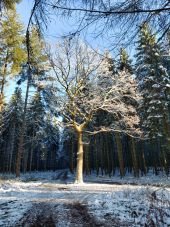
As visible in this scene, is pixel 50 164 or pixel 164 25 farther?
pixel 50 164

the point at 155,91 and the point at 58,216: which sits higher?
the point at 155,91

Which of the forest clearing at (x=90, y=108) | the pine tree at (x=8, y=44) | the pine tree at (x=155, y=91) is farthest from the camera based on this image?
the pine tree at (x=155, y=91)

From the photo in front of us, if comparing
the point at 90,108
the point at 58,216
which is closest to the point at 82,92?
the point at 90,108

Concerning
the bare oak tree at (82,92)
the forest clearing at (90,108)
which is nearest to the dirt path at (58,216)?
the forest clearing at (90,108)

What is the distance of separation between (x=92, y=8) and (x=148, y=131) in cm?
2859

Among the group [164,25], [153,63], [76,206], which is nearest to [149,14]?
[164,25]

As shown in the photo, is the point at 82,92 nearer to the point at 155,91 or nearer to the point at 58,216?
the point at 155,91

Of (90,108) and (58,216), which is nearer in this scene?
(58,216)

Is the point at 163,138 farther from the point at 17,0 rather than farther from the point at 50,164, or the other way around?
the point at 50,164

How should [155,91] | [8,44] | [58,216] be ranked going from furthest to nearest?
[155,91] → [8,44] → [58,216]

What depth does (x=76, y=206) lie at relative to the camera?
26.6ft

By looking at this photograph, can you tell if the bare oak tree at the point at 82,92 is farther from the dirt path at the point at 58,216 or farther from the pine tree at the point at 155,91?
the dirt path at the point at 58,216

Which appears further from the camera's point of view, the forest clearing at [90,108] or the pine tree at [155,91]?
the pine tree at [155,91]

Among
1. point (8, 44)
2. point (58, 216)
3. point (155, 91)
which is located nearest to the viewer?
point (58, 216)
